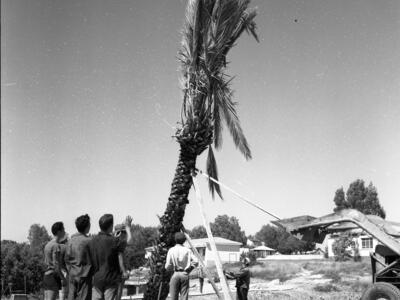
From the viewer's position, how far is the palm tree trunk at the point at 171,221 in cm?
1186

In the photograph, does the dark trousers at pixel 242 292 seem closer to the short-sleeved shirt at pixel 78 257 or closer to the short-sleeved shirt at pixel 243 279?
the short-sleeved shirt at pixel 243 279

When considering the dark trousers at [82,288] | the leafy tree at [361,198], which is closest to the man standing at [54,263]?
the dark trousers at [82,288]

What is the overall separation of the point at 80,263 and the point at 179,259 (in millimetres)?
2082

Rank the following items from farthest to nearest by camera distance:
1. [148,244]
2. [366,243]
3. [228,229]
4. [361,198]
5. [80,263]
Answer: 1. [228,229]
2. [148,244]
3. [361,198]
4. [366,243]
5. [80,263]

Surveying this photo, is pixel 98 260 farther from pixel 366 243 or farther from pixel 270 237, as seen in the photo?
pixel 270 237

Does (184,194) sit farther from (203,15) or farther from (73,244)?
(73,244)

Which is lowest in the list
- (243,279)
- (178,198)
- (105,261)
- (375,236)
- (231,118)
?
(243,279)

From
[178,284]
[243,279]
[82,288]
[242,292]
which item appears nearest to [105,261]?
[82,288]

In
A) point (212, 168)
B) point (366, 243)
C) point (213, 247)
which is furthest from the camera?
point (366, 243)

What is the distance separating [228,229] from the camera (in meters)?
103

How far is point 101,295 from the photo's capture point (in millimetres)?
5984

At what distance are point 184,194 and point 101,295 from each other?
6.36 metres

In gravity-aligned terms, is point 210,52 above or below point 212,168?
above

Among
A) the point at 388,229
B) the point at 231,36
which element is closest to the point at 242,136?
the point at 231,36
